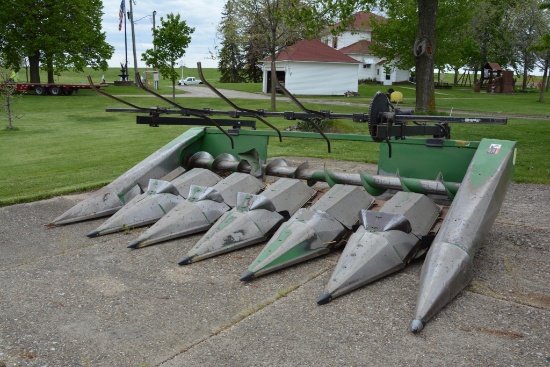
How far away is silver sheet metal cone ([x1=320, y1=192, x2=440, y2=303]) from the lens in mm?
3834

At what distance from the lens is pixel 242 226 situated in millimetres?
4750

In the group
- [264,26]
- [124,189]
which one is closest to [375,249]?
[124,189]

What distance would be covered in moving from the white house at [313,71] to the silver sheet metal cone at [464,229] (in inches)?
1394

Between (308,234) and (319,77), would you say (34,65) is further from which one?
(308,234)

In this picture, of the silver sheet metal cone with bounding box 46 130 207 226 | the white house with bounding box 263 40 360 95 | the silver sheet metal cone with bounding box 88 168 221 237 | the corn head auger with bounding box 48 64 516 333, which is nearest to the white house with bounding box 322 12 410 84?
the white house with bounding box 263 40 360 95

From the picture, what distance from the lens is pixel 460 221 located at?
3.99 metres

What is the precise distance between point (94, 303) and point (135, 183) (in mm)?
2445

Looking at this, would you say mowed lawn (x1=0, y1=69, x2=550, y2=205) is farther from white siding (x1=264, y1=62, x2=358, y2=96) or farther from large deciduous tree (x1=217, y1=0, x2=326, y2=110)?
white siding (x1=264, y1=62, x2=358, y2=96)

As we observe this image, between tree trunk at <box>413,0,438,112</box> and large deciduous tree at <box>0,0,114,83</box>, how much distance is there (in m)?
22.9

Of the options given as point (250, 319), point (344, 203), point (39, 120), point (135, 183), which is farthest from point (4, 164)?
point (39, 120)

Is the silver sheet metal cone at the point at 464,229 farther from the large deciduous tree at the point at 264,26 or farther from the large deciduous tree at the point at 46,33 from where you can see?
the large deciduous tree at the point at 46,33

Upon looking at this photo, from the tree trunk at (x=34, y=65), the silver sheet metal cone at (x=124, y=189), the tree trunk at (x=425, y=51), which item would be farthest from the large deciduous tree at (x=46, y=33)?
the silver sheet metal cone at (x=124, y=189)

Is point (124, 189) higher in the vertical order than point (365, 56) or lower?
lower

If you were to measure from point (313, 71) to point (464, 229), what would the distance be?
37.9 metres
